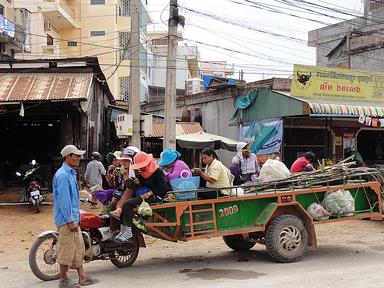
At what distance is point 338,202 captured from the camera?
7492 mm

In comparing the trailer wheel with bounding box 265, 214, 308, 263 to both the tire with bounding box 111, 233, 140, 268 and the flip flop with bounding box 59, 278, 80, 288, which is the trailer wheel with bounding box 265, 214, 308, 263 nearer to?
the tire with bounding box 111, 233, 140, 268

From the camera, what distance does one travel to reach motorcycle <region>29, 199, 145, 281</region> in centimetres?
616

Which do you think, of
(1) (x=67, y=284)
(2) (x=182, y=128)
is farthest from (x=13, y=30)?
(1) (x=67, y=284)

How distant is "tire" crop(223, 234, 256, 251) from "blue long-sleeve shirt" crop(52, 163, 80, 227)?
324cm

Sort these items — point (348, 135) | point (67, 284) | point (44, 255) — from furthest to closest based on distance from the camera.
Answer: point (348, 135) < point (44, 255) < point (67, 284)

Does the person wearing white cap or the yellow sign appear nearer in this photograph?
the person wearing white cap

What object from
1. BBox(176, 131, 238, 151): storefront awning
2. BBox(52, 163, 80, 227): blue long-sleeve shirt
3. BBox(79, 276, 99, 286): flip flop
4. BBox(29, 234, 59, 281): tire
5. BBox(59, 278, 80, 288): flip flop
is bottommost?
BBox(79, 276, 99, 286): flip flop

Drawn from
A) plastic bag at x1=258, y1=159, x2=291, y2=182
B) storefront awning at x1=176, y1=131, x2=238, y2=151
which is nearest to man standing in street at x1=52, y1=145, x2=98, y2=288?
plastic bag at x1=258, y1=159, x2=291, y2=182

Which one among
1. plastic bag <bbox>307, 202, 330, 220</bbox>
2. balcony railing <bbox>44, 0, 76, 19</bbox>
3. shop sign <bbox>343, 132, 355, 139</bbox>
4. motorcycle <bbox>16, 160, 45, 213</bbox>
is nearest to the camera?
plastic bag <bbox>307, 202, 330, 220</bbox>

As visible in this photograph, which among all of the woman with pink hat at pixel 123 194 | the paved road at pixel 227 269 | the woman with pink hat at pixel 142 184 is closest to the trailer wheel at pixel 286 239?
the paved road at pixel 227 269

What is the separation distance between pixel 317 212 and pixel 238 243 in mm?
1478

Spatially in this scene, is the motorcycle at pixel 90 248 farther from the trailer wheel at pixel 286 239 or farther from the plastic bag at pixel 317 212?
the plastic bag at pixel 317 212

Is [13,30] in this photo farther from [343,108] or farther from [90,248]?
[90,248]

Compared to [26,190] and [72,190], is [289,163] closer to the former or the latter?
[26,190]
